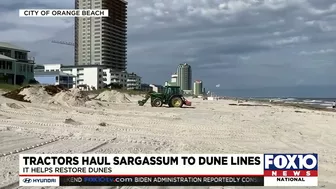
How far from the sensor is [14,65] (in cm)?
5422

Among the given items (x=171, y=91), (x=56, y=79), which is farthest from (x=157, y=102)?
(x=56, y=79)

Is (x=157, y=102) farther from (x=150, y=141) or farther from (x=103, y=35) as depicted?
(x=103, y=35)

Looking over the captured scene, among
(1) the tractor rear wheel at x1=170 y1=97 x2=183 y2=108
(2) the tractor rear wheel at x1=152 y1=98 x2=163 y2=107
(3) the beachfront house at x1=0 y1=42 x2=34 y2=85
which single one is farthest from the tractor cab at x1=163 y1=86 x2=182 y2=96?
(3) the beachfront house at x1=0 y1=42 x2=34 y2=85

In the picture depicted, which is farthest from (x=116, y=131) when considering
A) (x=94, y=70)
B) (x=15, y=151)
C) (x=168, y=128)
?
(x=94, y=70)

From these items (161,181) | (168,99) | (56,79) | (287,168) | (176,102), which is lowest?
(161,181)

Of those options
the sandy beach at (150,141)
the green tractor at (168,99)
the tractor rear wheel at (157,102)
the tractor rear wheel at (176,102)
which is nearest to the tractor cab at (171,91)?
the green tractor at (168,99)

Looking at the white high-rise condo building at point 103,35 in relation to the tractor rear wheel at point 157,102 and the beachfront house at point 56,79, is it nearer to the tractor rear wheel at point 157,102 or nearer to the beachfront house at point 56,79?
the beachfront house at point 56,79

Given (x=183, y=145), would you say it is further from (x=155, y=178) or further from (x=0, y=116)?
(x=0, y=116)

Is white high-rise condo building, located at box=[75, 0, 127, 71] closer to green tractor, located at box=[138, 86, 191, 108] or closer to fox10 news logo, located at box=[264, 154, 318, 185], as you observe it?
green tractor, located at box=[138, 86, 191, 108]

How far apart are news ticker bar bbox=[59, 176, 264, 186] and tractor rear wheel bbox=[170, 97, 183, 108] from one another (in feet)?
75.1

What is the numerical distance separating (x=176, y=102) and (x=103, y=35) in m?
33.2

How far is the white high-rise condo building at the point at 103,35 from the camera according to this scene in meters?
37.0

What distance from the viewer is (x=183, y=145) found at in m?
9.58

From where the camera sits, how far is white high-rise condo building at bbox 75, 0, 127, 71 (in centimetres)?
3703
